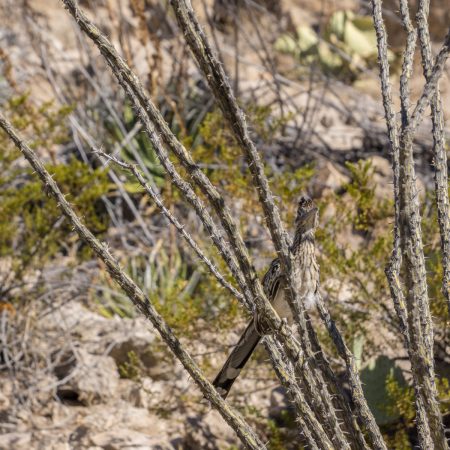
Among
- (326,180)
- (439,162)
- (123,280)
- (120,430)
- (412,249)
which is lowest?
(123,280)

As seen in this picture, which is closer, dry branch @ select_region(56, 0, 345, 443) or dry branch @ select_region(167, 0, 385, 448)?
dry branch @ select_region(167, 0, 385, 448)

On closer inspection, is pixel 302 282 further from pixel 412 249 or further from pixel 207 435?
pixel 207 435

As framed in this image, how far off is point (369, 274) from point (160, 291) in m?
1.93

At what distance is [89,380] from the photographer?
552cm

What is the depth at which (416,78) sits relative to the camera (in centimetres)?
965

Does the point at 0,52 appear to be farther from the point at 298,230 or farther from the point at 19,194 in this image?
the point at 298,230

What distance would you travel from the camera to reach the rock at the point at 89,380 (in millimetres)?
5492

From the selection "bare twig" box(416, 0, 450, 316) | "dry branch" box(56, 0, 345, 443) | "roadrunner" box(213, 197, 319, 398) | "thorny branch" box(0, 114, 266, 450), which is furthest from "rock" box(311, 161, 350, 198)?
"dry branch" box(56, 0, 345, 443)

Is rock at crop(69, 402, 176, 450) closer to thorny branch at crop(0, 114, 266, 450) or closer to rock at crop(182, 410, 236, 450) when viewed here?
rock at crop(182, 410, 236, 450)

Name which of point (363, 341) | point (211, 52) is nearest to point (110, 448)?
point (363, 341)

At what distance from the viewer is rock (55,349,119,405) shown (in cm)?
549

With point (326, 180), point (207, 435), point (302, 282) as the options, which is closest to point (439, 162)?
point (302, 282)

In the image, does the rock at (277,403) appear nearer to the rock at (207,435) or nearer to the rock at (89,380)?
the rock at (207,435)

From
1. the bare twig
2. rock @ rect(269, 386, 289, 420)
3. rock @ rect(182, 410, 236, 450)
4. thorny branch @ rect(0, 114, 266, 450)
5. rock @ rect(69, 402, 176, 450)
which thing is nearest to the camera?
thorny branch @ rect(0, 114, 266, 450)
